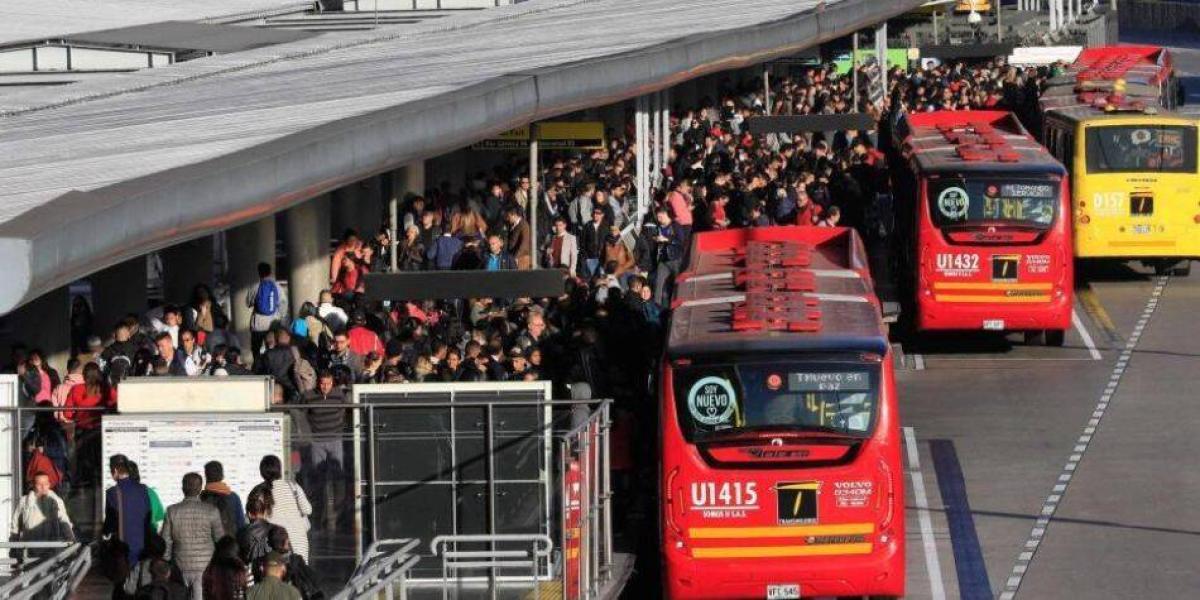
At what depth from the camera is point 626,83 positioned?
27.3 metres

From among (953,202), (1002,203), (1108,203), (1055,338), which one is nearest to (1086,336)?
(1055,338)

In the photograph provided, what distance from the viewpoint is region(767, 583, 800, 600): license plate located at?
61.0 feet

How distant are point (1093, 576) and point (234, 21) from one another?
103ft

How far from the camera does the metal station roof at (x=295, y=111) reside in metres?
15.1

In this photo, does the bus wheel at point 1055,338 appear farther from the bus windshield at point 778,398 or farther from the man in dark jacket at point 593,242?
→ the bus windshield at point 778,398

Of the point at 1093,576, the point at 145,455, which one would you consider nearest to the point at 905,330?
the point at 1093,576

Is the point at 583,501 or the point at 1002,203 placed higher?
the point at 1002,203

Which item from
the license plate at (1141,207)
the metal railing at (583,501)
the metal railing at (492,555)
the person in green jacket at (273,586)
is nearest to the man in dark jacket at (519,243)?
the metal railing at (583,501)

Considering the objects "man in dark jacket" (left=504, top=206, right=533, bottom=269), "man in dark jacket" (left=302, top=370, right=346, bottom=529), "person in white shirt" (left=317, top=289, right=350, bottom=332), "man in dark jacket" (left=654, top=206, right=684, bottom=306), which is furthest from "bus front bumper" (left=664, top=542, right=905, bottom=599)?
"man in dark jacket" (left=504, top=206, right=533, bottom=269)

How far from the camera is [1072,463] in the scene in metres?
24.4

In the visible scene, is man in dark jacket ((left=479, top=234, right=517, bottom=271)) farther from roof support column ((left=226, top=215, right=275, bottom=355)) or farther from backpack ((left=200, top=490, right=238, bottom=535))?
backpack ((left=200, top=490, right=238, bottom=535))

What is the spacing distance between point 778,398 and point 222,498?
4625 millimetres

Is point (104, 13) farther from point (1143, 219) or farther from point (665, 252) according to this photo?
point (1143, 219)

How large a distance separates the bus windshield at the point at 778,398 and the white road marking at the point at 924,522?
2034 millimetres
